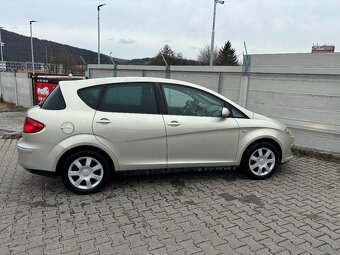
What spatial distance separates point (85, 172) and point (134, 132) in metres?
0.83

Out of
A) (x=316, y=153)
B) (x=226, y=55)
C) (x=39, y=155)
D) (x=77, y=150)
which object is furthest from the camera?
(x=226, y=55)

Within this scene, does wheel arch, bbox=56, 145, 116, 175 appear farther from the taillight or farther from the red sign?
the red sign

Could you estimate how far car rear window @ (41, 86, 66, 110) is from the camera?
13.1ft

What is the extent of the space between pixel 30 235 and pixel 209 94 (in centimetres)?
294

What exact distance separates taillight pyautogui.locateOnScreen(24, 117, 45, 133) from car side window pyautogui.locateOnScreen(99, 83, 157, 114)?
2.55ft

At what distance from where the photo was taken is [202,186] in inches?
178

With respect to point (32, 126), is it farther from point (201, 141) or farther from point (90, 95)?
point (201, 141)

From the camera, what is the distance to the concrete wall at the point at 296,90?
6133mm

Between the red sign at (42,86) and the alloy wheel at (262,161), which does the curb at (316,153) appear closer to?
the alloy wheel at (262,161)

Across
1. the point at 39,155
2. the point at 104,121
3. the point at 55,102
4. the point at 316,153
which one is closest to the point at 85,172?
the point at 39,155

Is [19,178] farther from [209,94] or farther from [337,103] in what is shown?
[337,103]

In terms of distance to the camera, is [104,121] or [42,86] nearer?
[104,121]

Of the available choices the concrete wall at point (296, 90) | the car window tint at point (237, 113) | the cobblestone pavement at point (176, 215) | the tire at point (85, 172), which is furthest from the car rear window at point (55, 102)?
the concrete wall at point (296, 90)

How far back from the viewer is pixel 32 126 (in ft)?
12.9
